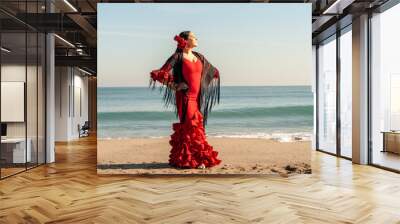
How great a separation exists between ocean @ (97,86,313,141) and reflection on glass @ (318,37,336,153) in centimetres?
342

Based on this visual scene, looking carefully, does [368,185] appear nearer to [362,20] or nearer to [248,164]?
Answer: [248,164]

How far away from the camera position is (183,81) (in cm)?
662

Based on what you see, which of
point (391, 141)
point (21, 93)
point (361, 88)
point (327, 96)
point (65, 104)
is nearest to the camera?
point (21, 93)

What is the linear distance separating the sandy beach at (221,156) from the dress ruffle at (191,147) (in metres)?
0.10

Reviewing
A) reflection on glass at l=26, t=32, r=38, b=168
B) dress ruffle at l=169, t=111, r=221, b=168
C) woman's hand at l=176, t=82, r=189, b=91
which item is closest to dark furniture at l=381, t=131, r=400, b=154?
dress ruffle at l=169, t=111, r=221, b=168

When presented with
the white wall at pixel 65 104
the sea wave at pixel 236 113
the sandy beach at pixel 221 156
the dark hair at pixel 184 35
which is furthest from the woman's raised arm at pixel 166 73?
the white wall at pixel 65 104

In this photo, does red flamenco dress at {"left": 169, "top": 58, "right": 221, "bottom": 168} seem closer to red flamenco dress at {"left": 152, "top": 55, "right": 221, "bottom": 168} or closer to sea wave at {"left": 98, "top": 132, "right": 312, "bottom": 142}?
red flamenco dress at {"left": 152, "top": 55, "right": 221, "bottom": 168}

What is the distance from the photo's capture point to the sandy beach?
6.64m

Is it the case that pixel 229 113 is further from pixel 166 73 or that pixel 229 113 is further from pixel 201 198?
pixel 201 198

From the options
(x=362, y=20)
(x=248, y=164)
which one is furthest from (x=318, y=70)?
(x=248, y=164)

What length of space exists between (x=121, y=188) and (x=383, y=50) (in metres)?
5.32

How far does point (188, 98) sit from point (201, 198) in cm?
211

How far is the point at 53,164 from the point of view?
8.12 meters

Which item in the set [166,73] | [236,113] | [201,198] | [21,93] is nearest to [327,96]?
[236,113]
